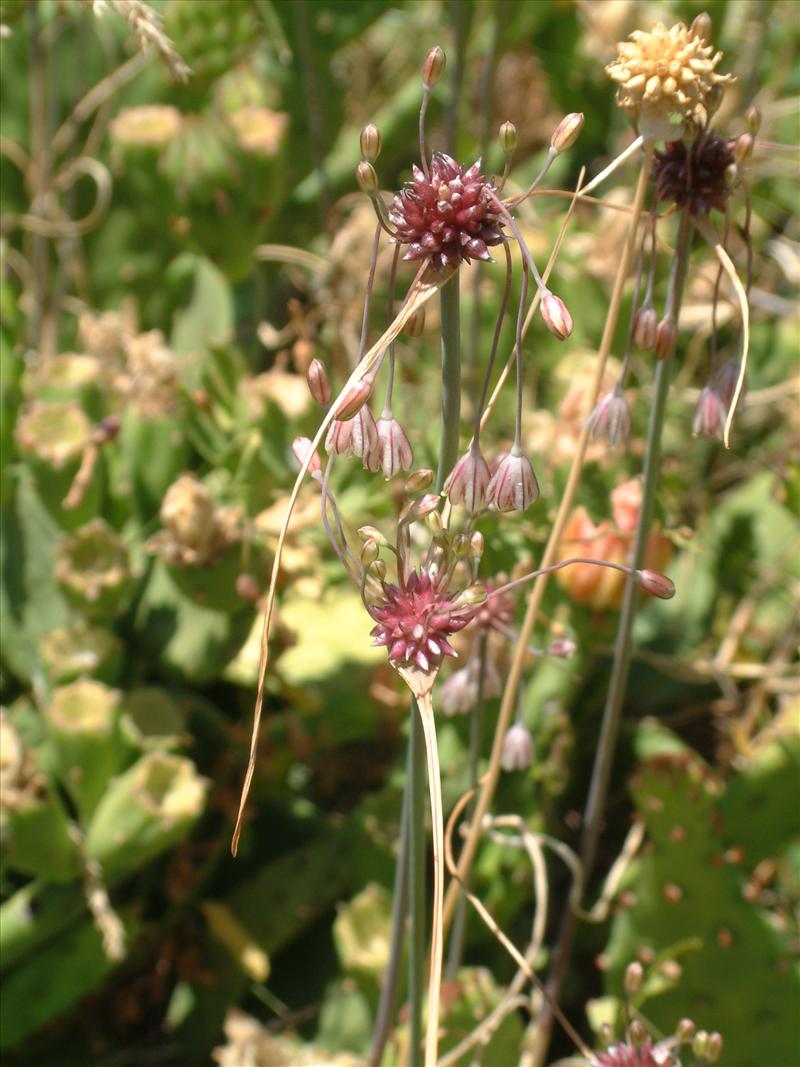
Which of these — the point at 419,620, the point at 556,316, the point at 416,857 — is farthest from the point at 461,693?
the point at 556,316

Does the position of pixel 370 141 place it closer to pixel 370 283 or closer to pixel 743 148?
pixel 370 283

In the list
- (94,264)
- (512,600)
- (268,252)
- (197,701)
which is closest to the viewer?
(512,600)

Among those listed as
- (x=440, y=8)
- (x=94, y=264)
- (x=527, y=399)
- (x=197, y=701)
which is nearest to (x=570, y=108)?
(x=440, y=8)

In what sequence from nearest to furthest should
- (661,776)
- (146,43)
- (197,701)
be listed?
1. (146,43)
2. (661,776)
3. (197,701)

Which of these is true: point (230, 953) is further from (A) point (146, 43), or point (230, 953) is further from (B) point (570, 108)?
(B) point (570, 108)

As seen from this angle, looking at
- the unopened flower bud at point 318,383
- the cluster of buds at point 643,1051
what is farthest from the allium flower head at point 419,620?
the cluster of buds at point 643,1051

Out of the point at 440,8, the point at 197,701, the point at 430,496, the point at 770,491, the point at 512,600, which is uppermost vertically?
the point at 440,8
